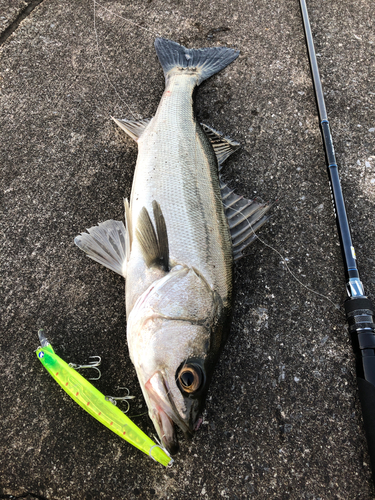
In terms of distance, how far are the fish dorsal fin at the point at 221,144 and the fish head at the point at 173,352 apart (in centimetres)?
128

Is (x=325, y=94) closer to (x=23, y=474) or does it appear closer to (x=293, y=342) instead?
(x=293, y=342)

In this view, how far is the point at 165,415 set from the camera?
1746 millimetres

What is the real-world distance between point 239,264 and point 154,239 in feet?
2.47

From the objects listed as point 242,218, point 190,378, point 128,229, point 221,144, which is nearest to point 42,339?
point 128,229

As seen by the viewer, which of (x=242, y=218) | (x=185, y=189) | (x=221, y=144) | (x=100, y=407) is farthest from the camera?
(x=221, y=144)

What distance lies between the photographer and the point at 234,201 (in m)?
2.49

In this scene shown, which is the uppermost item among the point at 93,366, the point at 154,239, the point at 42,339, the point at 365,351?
the point at 154,239

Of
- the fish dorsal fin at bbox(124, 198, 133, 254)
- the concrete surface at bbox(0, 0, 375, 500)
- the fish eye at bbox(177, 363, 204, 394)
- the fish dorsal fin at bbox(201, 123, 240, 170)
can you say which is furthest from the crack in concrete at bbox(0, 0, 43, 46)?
the fish eye at bbox(177, 363, 204, 394)

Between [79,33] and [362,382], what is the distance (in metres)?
4.17

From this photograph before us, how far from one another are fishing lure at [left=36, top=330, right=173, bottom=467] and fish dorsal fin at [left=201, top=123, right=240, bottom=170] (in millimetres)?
2003

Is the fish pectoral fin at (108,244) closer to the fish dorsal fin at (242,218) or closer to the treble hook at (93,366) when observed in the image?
the treble hook at (93,366)

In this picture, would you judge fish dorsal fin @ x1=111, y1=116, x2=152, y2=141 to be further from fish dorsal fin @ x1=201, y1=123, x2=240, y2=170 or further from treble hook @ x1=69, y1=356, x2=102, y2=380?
treble hook @ x1=69, y1=356, x2=102, y2=380

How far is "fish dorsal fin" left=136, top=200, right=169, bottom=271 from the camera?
2080 millimetres

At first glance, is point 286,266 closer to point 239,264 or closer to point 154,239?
point 239,264
